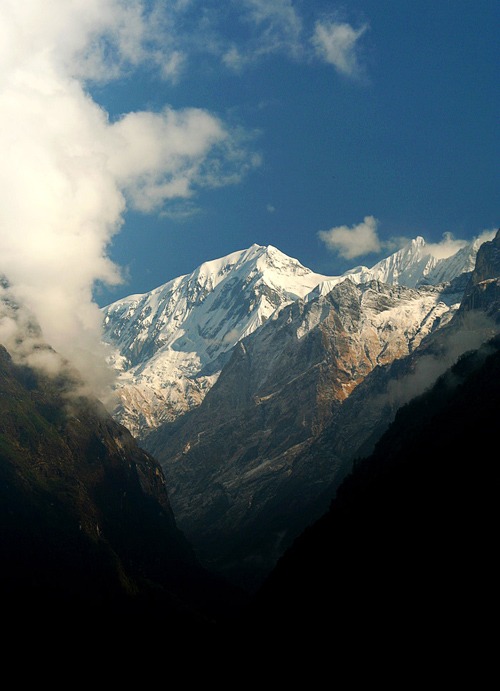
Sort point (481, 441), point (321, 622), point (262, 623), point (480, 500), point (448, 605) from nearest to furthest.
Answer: point (448, 605) → point (480, 500) → point (321, 622) → point (481, 441) → point (262, 623)

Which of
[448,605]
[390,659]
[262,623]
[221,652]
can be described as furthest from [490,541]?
[221,652]

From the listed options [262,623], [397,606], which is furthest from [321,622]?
[262,623]

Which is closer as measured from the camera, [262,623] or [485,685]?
[485,685]

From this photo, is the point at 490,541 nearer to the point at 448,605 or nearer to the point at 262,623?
the point at 448,605

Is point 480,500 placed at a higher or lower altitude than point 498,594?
higher

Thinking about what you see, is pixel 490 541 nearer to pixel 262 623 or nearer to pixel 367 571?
pixel 367 571

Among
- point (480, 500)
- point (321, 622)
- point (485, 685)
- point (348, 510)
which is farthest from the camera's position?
point (348, 510)

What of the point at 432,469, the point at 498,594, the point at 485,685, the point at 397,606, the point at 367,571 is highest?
the point at 432,469
